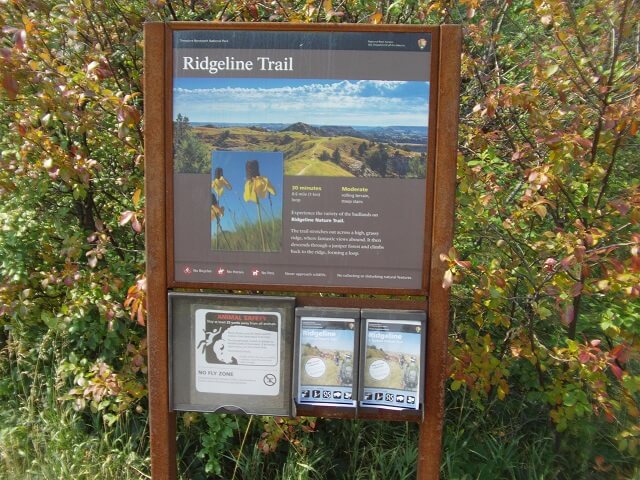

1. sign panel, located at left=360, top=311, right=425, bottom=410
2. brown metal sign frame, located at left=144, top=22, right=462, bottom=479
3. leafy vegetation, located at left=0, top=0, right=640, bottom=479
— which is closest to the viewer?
brown metal sign frame, located at left=144, top=22, right=462, bottom=479

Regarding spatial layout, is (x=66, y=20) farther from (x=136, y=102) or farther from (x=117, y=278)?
(x=117, y=278)

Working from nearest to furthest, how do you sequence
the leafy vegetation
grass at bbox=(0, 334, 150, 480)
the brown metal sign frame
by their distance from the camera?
1. the brown metal sign frame
2. the leafy vegetation
3. grass at bbox=(0, 334, 150, 480)

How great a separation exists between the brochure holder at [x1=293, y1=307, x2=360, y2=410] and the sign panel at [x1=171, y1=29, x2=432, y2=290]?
147 millimetres

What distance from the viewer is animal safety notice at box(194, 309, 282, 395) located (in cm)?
242

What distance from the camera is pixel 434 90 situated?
87.7 inches

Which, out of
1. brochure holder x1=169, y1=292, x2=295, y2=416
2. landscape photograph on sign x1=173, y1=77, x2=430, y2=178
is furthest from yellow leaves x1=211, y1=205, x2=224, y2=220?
brochure holder x1=169, y1=292, x2=295, y2=416

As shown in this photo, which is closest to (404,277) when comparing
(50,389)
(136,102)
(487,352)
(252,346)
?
(252,346)

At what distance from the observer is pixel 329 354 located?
94.0 inches

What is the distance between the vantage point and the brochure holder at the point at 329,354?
7.79 ft

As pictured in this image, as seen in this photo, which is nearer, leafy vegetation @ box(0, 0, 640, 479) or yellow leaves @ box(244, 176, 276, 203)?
yellow leaves @ box(244, 176, 276, 203)

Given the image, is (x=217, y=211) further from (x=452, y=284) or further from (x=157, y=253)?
(x=452, y=284)

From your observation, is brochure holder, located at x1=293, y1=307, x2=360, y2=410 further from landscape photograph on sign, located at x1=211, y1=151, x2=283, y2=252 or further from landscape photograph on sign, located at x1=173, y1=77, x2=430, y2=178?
landscape photograph on sign, located at x1=173, y1=77, x2=430, y2=178

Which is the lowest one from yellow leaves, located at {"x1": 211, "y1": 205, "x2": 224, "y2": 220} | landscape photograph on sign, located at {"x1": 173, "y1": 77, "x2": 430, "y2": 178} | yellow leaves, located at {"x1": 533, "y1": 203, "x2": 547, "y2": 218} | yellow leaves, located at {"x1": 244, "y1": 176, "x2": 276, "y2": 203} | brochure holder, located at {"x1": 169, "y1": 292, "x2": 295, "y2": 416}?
brochure holder, located at {"x1": 169, "y1": 292, "x2": 295, "y2": 416}

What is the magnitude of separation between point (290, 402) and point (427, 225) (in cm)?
93
